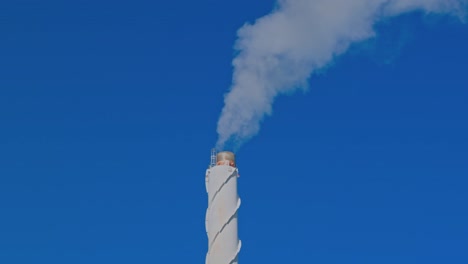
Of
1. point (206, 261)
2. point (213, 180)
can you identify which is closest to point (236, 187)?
point (213, 180)

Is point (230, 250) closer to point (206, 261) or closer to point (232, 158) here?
point (206, 261)

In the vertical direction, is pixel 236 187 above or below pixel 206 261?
above

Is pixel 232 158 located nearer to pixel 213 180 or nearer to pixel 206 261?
pixel 213 180

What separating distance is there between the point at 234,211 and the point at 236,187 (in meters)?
1.92

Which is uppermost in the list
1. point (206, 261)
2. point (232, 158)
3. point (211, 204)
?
point (232, 158)

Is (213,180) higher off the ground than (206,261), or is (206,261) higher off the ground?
(213,180)

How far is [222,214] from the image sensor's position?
53.9 meters

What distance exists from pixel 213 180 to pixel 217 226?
336cm

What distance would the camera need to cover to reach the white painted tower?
53438 mm

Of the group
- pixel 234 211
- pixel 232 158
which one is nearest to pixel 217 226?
pixel 234 211

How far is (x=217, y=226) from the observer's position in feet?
176

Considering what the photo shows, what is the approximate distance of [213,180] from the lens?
55.0 metres

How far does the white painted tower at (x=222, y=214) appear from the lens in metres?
53.4

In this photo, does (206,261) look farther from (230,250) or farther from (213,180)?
(213,180)
